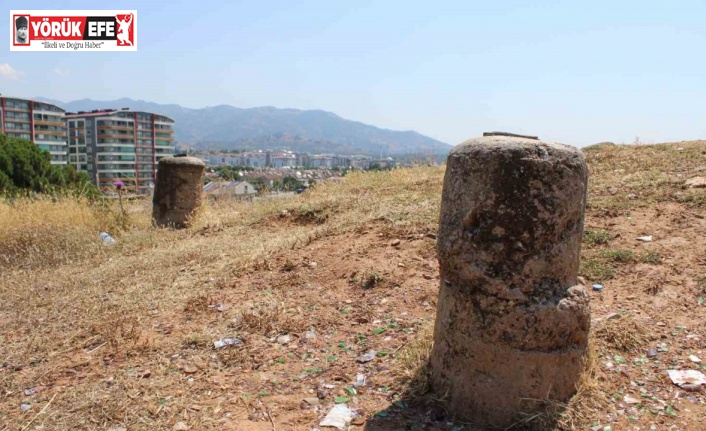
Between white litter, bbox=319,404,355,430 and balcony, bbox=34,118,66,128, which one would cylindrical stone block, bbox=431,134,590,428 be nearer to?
white litter, bbox=319,404,355,430

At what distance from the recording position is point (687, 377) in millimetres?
2891

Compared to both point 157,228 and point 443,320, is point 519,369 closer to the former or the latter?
point 443,320

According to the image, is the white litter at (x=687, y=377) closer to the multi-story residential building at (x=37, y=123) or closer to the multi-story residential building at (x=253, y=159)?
the multi-story residential building at (x=37, y=123)

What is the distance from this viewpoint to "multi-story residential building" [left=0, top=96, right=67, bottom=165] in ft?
175

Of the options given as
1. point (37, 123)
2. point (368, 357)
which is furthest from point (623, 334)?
point (37, 123)

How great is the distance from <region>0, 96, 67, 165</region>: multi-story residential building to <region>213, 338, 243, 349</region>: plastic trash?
5663 cm

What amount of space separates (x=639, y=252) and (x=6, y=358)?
5.02m

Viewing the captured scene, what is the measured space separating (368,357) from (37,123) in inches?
2550

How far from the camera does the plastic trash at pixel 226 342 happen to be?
3.65 meters

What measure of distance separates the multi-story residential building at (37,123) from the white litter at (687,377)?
193 ft

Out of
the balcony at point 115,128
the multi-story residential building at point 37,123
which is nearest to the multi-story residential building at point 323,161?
the balcony at point 115,128

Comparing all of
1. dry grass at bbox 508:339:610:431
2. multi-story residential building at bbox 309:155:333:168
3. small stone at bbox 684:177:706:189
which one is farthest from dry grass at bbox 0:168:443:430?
multi-story residential building at bbox 309:155:333:168

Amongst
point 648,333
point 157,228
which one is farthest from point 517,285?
point 157,228

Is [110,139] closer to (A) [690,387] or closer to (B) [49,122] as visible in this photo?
(B) [49,122]
